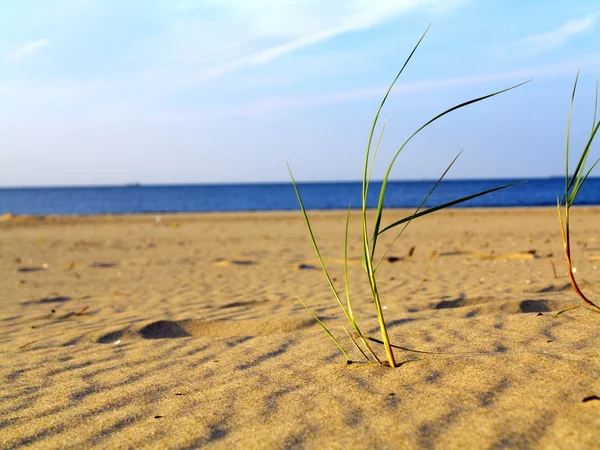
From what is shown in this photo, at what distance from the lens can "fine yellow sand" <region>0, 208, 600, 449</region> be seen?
5.96 feet

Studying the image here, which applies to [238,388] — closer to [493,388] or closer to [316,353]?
[316,353]

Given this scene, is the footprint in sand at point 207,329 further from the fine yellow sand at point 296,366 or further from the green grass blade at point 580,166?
the green grass blade at point 580,166

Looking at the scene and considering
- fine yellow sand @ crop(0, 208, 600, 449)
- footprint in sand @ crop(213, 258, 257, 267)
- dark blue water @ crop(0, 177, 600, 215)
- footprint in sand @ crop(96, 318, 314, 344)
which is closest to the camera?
fine yellow sand @ crop(0, 208, 600, 449)

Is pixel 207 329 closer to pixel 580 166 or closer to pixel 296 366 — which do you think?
pixel 296 366

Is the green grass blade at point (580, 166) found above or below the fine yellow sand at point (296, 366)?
above

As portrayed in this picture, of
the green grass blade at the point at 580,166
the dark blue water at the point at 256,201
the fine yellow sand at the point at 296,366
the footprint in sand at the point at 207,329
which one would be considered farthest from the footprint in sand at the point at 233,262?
the dark blue water at the point at 256,201

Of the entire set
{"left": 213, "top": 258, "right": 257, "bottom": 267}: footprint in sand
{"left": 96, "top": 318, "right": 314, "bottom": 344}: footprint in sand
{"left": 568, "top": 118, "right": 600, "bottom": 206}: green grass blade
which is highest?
{"left": 568, "top": 118, "right": 600, "bottom": 206}: green grass blade

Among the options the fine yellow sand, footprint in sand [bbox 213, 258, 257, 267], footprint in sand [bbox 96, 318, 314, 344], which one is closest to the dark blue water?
footprint in sand [bbox 213, 258, 257, 267]

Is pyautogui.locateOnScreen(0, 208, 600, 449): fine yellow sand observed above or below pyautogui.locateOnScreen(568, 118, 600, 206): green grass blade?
below

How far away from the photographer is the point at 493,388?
6.57 ft

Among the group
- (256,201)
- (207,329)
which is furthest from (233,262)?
(256,201)

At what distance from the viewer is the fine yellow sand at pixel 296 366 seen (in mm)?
1816

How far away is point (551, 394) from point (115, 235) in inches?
525

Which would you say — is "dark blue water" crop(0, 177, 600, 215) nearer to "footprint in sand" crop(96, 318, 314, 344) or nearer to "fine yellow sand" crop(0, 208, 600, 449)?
"fine yellow sand" crop(0, 208, 600, 449)
